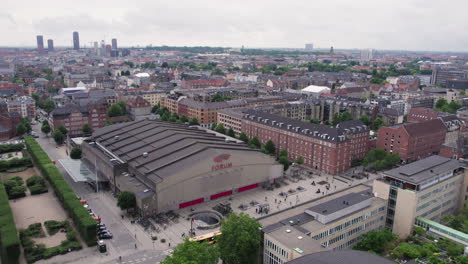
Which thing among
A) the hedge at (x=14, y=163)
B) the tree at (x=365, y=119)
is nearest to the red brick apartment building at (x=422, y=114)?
the tree at (x=365, y=119)

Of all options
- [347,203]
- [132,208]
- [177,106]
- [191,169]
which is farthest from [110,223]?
[177,106]

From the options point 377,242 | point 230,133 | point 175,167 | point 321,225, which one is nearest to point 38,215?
point 175,167

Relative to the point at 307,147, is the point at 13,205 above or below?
below

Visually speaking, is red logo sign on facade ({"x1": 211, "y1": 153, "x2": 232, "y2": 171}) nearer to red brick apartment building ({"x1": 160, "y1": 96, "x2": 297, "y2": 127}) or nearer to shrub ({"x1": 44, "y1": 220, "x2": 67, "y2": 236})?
shrub ({"x1": 44, "y1": 220, "x2": 67, "y2": 236})

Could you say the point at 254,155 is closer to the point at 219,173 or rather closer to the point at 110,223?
the point at 219,173

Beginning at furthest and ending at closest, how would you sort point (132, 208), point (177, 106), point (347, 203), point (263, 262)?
point (177, 106)
point (132, 208)
point (347, 203)
point (263, 262)

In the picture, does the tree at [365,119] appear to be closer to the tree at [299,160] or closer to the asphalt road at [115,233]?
the tree at [299,160]

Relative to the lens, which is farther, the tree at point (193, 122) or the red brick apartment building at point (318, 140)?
the tree at point (193, 122)
